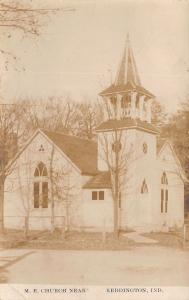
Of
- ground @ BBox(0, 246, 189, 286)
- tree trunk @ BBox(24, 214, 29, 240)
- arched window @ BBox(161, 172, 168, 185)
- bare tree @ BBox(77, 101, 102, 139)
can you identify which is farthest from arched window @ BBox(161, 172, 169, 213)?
tree trunk @ BBox(24, 214, 29, 240)

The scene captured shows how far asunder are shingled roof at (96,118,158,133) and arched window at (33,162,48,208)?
445 mm

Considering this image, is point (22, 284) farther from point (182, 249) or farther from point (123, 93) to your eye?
point (123, 93)

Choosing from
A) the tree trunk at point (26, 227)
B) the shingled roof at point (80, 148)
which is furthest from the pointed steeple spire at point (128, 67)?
the tree trunk at point (26, 227)

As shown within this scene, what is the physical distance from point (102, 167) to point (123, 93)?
48 centimetres

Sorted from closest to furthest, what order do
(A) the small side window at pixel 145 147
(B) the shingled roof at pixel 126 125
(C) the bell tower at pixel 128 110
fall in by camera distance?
(C) the bell tower at pixel 128 110
(B) the shingled roof at pixel 126 125
(A) the small side window at pixel 145 147

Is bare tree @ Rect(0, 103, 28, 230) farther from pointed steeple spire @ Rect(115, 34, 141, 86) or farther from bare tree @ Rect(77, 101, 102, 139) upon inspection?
pointed steeple spire @ Rect(115, 34, 141, 86)

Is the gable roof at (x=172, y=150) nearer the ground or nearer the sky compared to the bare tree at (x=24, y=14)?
nearer the ground

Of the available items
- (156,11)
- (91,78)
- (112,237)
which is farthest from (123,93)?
(112,237)

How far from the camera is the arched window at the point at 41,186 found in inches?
124

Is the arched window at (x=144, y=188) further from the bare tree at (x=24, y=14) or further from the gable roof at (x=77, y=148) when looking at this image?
the bare tree at (x=24, y=14)

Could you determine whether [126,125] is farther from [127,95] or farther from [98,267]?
[98,267]

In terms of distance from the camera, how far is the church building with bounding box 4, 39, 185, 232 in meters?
3.04

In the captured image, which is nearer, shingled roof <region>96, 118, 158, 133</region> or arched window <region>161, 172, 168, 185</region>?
shingled roof <region>96, 118, 158, 133</region>

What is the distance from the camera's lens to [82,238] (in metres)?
2.94
